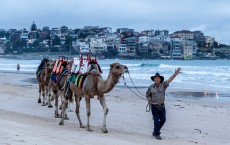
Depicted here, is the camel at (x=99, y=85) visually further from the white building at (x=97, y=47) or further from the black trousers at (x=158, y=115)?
the white building at (x=97, y=47)

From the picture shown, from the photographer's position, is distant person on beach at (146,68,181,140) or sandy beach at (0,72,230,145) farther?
distant person on beach at (146,68,181,140)

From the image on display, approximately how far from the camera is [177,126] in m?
13.3

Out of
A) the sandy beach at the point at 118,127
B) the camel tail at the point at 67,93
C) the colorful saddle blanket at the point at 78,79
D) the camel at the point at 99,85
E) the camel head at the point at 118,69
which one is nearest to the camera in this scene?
the sandy beach at the point at 118,127

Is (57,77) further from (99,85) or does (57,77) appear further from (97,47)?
(97,47)

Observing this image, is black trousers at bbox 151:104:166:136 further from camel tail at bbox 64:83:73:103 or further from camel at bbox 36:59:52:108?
camel at bbox 36:59:52:108

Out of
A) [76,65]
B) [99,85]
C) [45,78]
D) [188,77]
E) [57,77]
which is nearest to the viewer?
[99,85]

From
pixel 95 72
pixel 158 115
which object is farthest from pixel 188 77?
pixel 158 115

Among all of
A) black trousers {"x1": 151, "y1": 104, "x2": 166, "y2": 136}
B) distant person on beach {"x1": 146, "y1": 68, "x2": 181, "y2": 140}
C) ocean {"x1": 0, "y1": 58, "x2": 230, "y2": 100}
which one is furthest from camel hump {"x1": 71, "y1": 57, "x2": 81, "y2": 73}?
black trousers {"x1": 151, "y1": 104, "x2": 166, "y2": 136}

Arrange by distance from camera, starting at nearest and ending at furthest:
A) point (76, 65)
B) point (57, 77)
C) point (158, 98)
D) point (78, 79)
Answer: point (158, 98), point (78, 79), point (76, 65), point (57, 77)

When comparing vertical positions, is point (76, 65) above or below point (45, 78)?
above

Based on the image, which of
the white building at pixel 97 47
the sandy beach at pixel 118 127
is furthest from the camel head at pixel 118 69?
the white building at pixel 97 47

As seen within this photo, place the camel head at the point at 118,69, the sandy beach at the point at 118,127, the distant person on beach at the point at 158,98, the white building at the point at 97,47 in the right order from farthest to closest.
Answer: the white building at the point at 97,47 < the distant person on beach at the point at 158,98 < the camel head at the point at 118,69 < the sandy beach at the point at 118,127

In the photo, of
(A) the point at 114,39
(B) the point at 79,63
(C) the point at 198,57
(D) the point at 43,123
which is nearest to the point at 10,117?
(D) the point at 43,123

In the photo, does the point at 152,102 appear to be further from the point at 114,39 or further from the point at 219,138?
the point at 114,39
